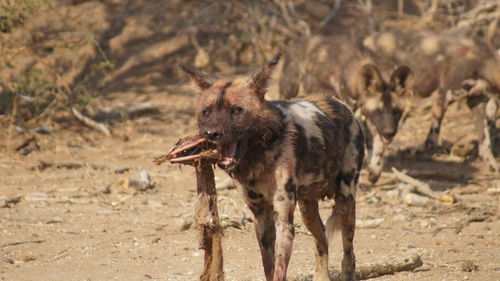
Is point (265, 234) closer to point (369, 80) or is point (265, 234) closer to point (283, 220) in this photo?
point (283, 220)

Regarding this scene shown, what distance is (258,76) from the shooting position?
420cm

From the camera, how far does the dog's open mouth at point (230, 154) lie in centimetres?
395

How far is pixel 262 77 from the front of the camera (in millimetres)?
4207

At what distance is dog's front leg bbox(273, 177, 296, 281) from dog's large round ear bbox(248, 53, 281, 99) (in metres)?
0.50

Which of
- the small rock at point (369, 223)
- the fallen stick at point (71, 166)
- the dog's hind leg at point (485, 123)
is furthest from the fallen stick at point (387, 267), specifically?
the dog's hind leg at point (485, 123)

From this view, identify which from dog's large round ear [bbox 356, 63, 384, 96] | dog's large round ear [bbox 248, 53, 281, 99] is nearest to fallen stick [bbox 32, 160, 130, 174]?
dog's large round ear [bbox 356, 63, 384, 96]

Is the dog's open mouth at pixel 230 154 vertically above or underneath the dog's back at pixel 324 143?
above

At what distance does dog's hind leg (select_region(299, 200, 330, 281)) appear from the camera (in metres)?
4.85

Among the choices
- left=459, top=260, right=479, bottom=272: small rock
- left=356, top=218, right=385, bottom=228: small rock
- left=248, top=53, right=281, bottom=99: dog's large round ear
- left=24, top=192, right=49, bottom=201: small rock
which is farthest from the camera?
left=24, top=192, right=49, bottom=201: small rock

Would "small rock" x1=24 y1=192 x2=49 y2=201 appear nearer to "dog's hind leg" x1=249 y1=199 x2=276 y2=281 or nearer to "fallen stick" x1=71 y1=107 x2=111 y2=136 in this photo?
"fallen stick" x1=71 y1=107 x2=111 y2=136

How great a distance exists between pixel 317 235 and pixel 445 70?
558 centimetres

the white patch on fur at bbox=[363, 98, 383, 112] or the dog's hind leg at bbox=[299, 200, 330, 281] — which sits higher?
the dog's hind leg at bbox=[299, 200, 330, 281]

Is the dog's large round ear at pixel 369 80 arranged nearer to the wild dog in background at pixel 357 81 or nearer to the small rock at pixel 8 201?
the wild dog in background at pixel 357 81

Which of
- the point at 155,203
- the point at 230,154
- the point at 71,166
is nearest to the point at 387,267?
the point at 230,154
